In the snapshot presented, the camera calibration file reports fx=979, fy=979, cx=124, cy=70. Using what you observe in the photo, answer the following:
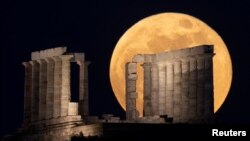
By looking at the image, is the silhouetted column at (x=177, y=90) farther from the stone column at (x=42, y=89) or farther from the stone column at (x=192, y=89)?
the stone column at (x=42, y=89)

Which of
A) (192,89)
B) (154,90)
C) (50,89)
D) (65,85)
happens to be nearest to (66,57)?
(65,85)

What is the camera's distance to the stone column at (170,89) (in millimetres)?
90575

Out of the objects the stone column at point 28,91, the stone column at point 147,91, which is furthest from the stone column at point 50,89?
the stone column at point 147,91

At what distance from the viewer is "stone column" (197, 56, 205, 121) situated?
85938 millimetres

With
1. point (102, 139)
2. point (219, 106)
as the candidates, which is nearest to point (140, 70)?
point (219, 106)

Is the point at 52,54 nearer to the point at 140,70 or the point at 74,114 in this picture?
Answer: the point at 74,114

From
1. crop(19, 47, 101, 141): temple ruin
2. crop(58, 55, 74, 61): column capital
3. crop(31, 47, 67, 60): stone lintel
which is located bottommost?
crop(19, 47, 101, 141): temple ruin

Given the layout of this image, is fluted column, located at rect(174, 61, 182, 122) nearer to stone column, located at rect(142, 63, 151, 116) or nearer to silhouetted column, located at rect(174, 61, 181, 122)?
silhouetted column, located at rect(174, 61, 181, 122)

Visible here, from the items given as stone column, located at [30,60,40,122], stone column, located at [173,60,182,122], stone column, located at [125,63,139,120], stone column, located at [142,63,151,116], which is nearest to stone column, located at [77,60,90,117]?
stone column, located at [125,63,139,120]

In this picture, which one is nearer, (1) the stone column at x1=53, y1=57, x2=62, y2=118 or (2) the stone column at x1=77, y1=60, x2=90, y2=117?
(1) the stone column at x1=53, y1=57, x2=62, y2=118

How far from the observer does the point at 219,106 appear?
317 ft

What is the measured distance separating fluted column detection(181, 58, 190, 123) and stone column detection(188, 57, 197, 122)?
18.2 inches

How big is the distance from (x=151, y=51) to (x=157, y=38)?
144 centimetres

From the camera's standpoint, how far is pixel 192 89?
87500 millimetres
